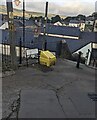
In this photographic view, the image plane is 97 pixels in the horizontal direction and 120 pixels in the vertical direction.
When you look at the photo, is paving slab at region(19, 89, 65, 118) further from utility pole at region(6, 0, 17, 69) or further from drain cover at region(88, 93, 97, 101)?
utility pole at region(6, 0, 17, 69)

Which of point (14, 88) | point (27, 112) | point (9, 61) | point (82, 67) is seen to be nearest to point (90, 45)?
point (82, 67)

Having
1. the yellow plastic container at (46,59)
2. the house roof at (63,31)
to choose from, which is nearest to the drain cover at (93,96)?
the yellow plastic container at (46,59)

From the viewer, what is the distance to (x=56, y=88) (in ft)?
28.4

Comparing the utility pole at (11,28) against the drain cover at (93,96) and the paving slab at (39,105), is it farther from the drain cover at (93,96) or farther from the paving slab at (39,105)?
the drain cover at (93,96)

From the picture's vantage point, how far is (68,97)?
25.3ft

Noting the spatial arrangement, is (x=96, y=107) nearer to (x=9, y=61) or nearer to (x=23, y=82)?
(x=23, y=82)

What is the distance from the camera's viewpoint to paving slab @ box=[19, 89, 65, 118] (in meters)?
6.12

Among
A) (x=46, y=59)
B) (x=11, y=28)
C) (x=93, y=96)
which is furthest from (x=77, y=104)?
(x=11, y=28)

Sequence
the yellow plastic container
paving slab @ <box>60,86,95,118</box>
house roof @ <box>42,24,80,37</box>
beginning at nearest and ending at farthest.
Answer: paving slab @ <box>60,86,95,118</box> → the yellow plastic container → house roof @ <box>42,24,80,37</box>

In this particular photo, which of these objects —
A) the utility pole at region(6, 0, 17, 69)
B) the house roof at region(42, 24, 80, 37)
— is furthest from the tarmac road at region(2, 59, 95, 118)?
the house roof at region(42, 24, 80, 37)

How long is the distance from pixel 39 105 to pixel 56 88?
6.74ft

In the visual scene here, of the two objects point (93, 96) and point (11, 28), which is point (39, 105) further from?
point (11, 28)

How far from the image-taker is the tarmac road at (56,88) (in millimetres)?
6461

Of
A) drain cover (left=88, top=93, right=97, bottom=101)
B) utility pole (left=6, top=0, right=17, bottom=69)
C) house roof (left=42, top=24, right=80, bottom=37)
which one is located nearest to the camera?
drain cover (left=88, top=93, right=97, bottom=101)
